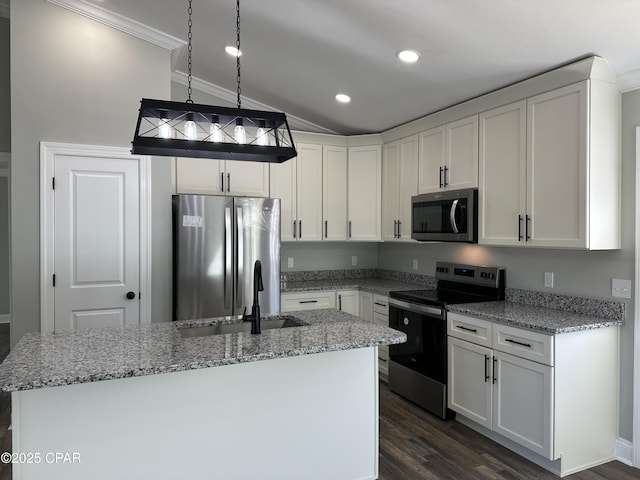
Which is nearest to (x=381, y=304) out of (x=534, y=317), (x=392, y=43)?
(x=534, y=317)

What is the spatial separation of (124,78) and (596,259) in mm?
3789

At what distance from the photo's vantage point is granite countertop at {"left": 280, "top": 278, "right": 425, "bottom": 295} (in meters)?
4.35

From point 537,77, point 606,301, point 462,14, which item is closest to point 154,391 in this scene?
point 462,14

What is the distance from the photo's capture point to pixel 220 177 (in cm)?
416

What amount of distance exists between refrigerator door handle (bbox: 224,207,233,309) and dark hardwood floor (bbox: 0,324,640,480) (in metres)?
1.59

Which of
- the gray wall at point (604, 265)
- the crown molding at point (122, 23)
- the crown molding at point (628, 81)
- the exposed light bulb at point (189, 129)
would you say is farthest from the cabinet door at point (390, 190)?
the exposed light bulb at point (189, 129)

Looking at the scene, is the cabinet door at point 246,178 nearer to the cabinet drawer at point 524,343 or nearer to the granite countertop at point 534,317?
the granite countertop at point 534,317

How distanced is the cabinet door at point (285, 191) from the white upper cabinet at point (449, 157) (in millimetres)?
1291

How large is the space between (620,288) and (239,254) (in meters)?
2.79

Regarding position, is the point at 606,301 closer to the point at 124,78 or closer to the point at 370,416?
the point at 370,416

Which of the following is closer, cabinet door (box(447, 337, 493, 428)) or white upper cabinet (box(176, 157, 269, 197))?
cabinet door (box(447, 337, 493, 428))

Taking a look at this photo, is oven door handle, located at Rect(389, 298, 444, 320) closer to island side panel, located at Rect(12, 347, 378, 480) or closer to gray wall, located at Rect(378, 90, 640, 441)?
gray wall, located at Rect(378, 90, 640, 441)

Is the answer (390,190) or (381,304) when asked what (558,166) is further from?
(381,304)

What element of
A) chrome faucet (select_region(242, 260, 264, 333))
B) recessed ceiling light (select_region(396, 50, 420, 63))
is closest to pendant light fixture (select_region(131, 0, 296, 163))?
chrome faucet (select_region(242, 260, 264, 333))
